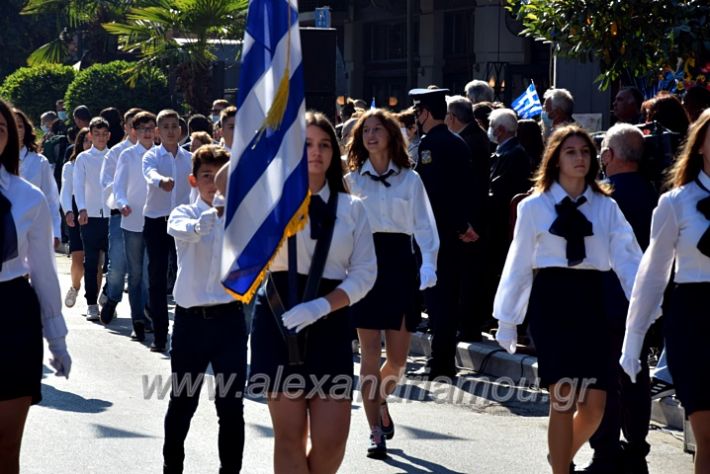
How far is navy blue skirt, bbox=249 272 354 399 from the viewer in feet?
18.4

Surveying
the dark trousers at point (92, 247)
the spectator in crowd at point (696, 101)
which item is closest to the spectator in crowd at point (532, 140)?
the spectator in crowd at point (696, 101)

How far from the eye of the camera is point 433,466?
7777mm

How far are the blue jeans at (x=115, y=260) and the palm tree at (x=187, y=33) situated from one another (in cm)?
1102

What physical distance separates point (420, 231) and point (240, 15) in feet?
53.9

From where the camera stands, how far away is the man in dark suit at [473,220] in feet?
37.0

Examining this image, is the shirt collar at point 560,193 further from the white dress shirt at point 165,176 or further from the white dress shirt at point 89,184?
the white dress shirt at point 89,184

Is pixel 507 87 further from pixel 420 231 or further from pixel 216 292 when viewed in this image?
pixel 216 292

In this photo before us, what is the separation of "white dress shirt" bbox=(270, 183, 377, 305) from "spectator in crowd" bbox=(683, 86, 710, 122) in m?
4.97

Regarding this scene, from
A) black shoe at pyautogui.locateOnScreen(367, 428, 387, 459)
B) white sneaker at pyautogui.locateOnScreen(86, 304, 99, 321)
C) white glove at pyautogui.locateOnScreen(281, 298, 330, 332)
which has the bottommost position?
white sneaker at pyautogui.locateOnScreen(86, 304, 99, 321)

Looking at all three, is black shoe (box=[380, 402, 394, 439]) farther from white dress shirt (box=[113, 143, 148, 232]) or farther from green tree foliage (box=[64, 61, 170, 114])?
green tree foliage (box=[64, 61, 170, 114])

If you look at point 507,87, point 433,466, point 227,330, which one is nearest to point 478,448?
point 433,466

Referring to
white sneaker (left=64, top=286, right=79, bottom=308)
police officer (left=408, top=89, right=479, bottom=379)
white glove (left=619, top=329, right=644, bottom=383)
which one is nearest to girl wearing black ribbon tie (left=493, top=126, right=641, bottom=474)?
white glove (left=619, top=329, right=644, bottom=383)

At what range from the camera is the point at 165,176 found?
11.9 meters

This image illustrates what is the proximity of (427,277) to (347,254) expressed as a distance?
8.07 ft
